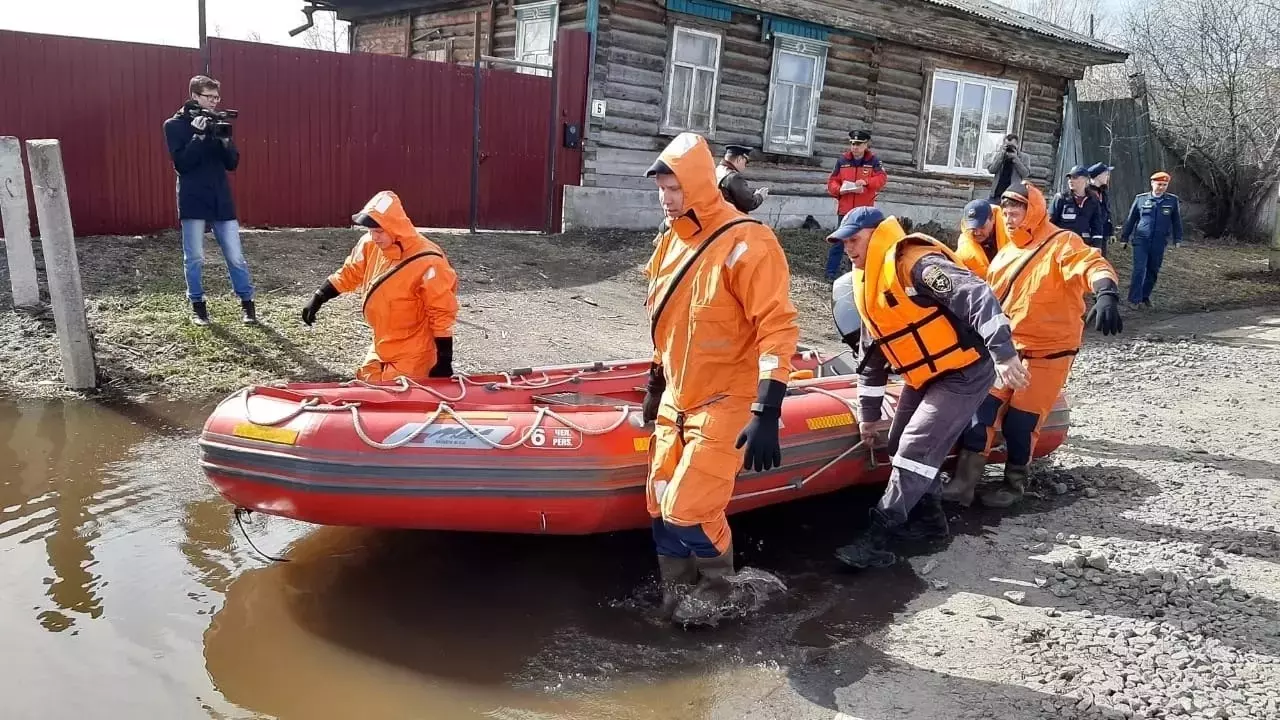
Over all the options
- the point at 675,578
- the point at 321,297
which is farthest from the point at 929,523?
the point at 321,297

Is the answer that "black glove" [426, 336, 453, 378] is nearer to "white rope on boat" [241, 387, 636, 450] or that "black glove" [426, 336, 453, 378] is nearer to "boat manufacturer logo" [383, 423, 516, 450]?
"white rope on boat" [241, 387, 636, 450]

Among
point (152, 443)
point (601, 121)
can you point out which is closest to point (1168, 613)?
point (152, 443)

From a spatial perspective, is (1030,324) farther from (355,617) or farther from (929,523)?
(355,617)

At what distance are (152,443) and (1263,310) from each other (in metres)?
12.4

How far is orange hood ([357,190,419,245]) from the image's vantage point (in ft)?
15.5

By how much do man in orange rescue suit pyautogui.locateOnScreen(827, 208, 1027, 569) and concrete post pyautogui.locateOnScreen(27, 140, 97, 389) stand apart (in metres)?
4.76

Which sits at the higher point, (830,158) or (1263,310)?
(830,158)

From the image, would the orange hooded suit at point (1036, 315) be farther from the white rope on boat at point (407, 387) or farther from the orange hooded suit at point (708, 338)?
the white rope on boat at point (407, 387)

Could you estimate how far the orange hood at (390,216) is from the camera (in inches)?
186

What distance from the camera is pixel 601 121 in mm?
11258

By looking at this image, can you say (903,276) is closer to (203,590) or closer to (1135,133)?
(203,590)

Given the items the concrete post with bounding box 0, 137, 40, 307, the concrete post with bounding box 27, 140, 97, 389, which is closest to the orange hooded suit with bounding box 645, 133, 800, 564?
the concrete post with bounding box 27, 140, 97, 389

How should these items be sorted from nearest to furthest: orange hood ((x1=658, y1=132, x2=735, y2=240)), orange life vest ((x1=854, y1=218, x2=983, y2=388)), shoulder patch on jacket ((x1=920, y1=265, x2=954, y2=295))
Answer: orange hood ((x1=658, y1=132, x2=735, y2=240)), shoulder patch on jacket ((x1=920, y1=265, x2=954, y2=295)), orange life vest ((x1=854, y1=218, x2=983, y2=388))

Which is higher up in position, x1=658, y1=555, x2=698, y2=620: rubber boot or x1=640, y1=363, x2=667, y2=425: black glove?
x1=640, y1=363, x2=667, y2=425: black glove
